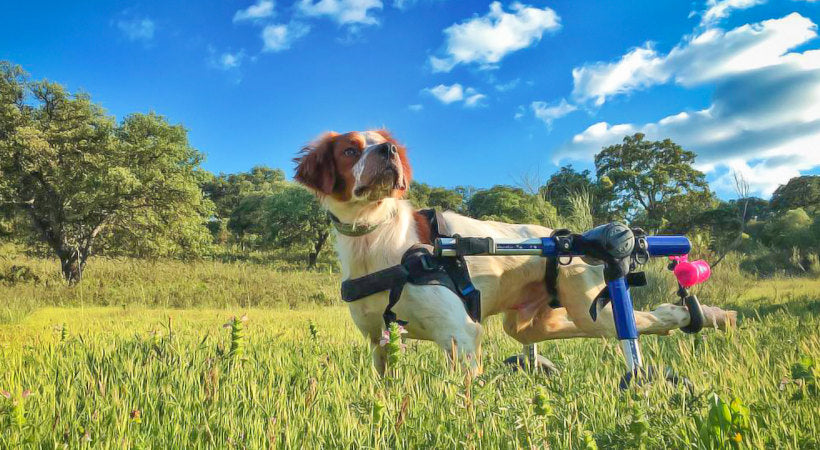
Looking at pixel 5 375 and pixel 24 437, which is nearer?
pixel 24 437

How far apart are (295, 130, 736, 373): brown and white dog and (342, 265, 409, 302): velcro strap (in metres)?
0.08

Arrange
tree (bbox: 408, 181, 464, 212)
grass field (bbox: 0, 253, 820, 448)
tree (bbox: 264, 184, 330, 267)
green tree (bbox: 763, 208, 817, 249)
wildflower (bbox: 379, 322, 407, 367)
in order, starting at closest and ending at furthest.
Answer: grass field (bbox: 0, 253, 820, 448) → wildflower (bbox: 379, 322, 407, 367) → green tree (bbox: 763, 208, 817, 249) → tree (bbox: 264, 184, 330, 267) → tree (bbox: 408, 181, 464, 212)

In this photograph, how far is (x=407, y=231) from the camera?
10.8 feet

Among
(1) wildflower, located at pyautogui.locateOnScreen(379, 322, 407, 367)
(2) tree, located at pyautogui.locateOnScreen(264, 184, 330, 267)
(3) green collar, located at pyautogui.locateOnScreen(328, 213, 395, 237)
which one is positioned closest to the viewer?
(1) wildflower, located at pyautogui.locateOnScreen(379, 322, 407, 367)

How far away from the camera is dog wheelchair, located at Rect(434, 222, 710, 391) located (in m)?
2.47

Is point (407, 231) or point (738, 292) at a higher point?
point (407, 231)

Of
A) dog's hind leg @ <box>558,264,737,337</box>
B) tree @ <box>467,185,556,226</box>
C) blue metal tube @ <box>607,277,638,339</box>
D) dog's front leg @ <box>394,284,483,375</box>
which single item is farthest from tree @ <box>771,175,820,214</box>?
dog's front leg @ <box>394,284,483,375</box>

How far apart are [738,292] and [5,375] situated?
12.6 meters

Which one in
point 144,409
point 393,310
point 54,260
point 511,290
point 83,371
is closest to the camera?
point 144,409

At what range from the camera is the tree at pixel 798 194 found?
115 feet

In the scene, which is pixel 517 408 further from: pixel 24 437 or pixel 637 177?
pixel 637 177

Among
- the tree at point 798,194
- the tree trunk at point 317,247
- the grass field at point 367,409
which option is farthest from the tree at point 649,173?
the grass field at point 367,409

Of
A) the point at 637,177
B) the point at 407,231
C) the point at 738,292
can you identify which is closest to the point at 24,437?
the point at 407,231

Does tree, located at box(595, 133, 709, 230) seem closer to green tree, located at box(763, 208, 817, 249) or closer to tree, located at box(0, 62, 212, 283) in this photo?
green tree, located at box(763, 208, 817, 249)
